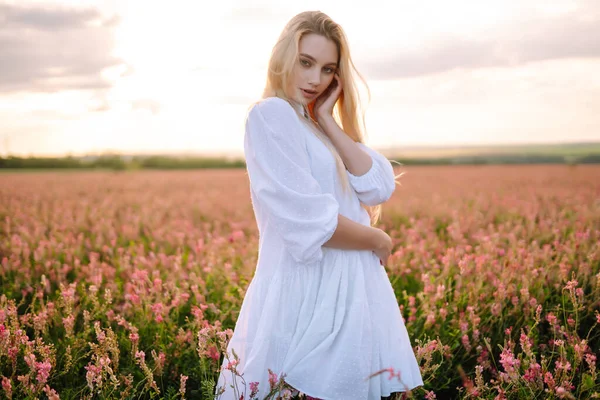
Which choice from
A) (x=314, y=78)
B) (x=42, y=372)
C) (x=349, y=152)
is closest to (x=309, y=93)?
(x=314, y=78)

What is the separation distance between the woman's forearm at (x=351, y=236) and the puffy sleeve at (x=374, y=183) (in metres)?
0.18

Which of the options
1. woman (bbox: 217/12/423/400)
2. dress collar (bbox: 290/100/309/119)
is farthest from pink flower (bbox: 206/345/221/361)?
dress collar (bbox: 290/100/309/119)

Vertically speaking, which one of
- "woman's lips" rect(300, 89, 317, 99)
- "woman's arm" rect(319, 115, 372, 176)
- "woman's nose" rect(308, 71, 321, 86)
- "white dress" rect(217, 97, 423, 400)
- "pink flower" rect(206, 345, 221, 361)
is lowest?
"pink flower" rect(206, 345, 221, 361)

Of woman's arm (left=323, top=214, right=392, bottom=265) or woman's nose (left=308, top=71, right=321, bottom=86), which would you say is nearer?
woman's arm (left=323, top=214, right=392, bottom=265)

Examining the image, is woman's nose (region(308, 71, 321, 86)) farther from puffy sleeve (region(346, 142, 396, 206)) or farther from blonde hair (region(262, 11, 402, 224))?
puffy sleeve (region(346, 142, 396, 206))

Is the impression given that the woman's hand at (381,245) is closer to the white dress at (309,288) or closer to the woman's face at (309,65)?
the white dress at (309,288)

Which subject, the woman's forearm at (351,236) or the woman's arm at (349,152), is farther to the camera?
the woman's arm at (349,152)

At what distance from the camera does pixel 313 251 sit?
2.20 metres

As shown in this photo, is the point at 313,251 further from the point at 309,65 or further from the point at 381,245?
the point at 309,65

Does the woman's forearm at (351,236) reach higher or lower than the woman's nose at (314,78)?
lower

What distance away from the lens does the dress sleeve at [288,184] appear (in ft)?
7.13

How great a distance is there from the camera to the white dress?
221cm

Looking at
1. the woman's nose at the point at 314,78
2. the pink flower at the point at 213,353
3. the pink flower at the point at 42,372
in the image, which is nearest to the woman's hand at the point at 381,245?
the woman's nose at the point at 314,78

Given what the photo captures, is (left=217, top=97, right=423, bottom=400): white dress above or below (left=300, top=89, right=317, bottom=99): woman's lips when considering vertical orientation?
below
